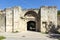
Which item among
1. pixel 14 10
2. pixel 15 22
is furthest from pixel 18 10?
pixel 15 22

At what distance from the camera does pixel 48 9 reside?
2302 centimetres

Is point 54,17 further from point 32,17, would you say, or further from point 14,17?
point 14,17

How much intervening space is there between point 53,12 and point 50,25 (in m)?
2.34

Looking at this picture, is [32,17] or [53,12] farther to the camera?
[32,17]

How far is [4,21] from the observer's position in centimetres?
2302

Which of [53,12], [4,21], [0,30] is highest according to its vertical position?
[53,12]

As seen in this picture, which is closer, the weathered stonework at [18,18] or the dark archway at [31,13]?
the weathered stonework at [18,18]

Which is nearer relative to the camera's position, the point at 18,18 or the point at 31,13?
the point at 18,18

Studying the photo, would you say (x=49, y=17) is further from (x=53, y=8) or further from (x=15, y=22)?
(x=15, y=22)

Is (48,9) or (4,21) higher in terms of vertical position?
(48,9)

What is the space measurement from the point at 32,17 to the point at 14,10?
Result: 4.02 meters

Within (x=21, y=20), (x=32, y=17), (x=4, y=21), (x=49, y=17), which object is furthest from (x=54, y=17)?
(x=4, y=21)

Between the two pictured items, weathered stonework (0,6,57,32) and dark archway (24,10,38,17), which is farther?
dark archway (24,10,38,17)

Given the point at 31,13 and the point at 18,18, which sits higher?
the point at 31,13
